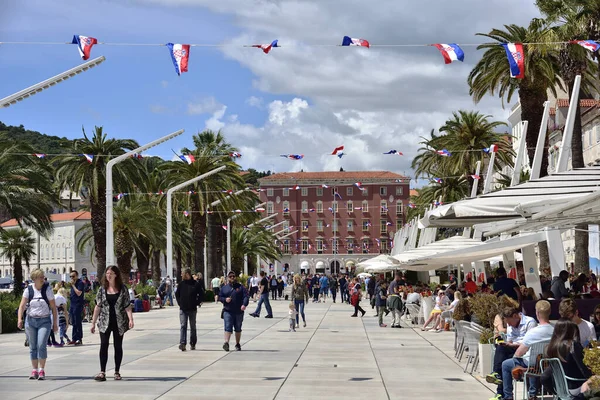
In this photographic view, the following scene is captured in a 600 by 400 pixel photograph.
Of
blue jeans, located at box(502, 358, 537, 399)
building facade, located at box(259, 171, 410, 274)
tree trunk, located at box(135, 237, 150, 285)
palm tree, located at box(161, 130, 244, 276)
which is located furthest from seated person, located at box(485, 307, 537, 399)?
building facade, located at box(259, 171, 410, 274)

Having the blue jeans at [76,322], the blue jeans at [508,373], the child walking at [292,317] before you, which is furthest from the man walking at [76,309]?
the blue jeans at [508,373]

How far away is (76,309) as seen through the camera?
2194cm

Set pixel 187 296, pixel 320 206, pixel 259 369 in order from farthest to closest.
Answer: pixel 320 206, pixel 187 296, pixel 259 369

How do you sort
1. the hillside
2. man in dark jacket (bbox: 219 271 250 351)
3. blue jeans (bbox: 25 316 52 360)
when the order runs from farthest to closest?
the hillside, man in dark jacket (bbox: 219 271 250 351), blue jeans (bbox: 25 316 52 360)

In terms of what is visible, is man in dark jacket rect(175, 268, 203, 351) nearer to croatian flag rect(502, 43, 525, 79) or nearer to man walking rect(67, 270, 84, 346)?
man walking rect(67, 270, 84, 346)

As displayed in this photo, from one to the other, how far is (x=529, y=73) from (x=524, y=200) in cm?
2339

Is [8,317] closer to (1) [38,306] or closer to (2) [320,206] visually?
(1) [38,306]

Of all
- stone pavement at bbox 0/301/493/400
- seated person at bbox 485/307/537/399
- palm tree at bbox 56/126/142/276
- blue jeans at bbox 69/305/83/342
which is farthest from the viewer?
palm tree at bbox 56/126/142/276

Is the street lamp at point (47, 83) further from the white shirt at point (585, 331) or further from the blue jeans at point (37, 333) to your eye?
the white shirt at point (585, 331)

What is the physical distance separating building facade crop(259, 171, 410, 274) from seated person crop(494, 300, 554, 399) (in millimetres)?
155525

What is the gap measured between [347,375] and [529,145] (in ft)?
81.6

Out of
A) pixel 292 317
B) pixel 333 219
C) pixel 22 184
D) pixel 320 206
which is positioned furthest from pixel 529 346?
pixel 320 206

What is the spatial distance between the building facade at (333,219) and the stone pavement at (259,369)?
142 m

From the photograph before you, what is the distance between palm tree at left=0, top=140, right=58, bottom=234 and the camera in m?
38.3
